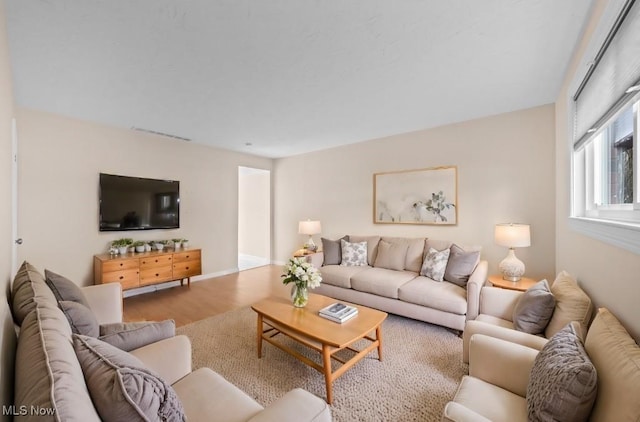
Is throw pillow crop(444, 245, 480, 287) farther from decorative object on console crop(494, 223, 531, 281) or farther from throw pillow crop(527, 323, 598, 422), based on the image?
throw pillow crop(527, 323, 598, 422)

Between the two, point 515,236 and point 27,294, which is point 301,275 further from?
point 515,236

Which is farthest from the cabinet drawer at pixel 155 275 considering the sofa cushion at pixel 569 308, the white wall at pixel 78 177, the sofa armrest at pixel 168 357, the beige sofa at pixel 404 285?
the sofa cushion at pixel 569 308

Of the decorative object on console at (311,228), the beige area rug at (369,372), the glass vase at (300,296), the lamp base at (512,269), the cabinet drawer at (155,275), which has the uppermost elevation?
the decorative object on console at (311,228)

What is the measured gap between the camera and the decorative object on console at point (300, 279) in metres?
2.35

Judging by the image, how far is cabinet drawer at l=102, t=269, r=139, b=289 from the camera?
3.38m

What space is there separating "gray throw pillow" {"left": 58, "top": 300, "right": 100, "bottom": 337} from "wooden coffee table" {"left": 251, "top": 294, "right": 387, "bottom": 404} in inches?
45.6

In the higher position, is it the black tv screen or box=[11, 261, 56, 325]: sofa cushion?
the black tv screen

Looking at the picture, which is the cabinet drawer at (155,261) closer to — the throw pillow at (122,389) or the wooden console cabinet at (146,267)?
the wooden console cabinet at (146,267)

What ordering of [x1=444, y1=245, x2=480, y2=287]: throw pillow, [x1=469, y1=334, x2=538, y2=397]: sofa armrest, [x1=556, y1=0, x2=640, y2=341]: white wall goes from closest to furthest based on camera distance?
Result: [x1=556, y1=0, x2=640, y2=341]: white wall
[x1=469, y1=334, x2=538, y2=397]: sofa armrest
[x1=444, y1=245, x2=480, y2=287]: throw pillow

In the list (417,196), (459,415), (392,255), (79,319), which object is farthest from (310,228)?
(459,415)

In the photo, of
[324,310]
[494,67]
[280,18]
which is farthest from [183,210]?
[494,67]

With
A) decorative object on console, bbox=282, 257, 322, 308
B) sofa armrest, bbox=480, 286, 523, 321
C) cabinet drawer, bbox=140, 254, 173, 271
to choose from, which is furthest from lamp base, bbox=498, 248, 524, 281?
cabinet drawer, bbox=140, 254, 173, 271

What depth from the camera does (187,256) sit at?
13.8 feet

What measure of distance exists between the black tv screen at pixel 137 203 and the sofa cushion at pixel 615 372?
192 inches
